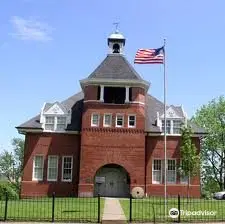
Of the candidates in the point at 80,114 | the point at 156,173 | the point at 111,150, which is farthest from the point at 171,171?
the point at 80,114

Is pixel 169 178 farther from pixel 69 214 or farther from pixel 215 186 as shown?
pixel 215 186

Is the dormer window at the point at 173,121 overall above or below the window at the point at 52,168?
above

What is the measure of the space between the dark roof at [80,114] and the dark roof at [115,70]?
443 cm

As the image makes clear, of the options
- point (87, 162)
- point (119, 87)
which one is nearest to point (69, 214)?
point (87, 162)

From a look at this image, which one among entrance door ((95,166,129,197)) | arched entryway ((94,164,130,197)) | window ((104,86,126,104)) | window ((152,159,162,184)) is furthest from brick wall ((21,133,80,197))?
window ((152,159,162,184))

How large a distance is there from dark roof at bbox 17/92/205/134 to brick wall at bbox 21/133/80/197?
3.60ft

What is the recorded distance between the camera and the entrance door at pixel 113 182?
4394 centimetres

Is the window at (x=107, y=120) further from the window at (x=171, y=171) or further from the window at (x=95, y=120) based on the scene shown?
the window at (x=171, y=171)

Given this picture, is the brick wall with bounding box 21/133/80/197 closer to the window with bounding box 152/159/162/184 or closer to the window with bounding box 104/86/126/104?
the window with bounding box 104/86/126/104

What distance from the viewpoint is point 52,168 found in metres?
43.6

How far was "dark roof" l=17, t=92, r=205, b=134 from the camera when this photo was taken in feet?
145

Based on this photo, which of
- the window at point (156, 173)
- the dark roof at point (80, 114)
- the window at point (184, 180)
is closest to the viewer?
the window at point (156, 173)

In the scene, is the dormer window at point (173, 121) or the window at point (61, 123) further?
the window at point (61, 123)

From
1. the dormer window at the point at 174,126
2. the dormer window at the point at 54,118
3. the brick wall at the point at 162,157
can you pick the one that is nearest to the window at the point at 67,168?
the dormer window at the point at 54,118
